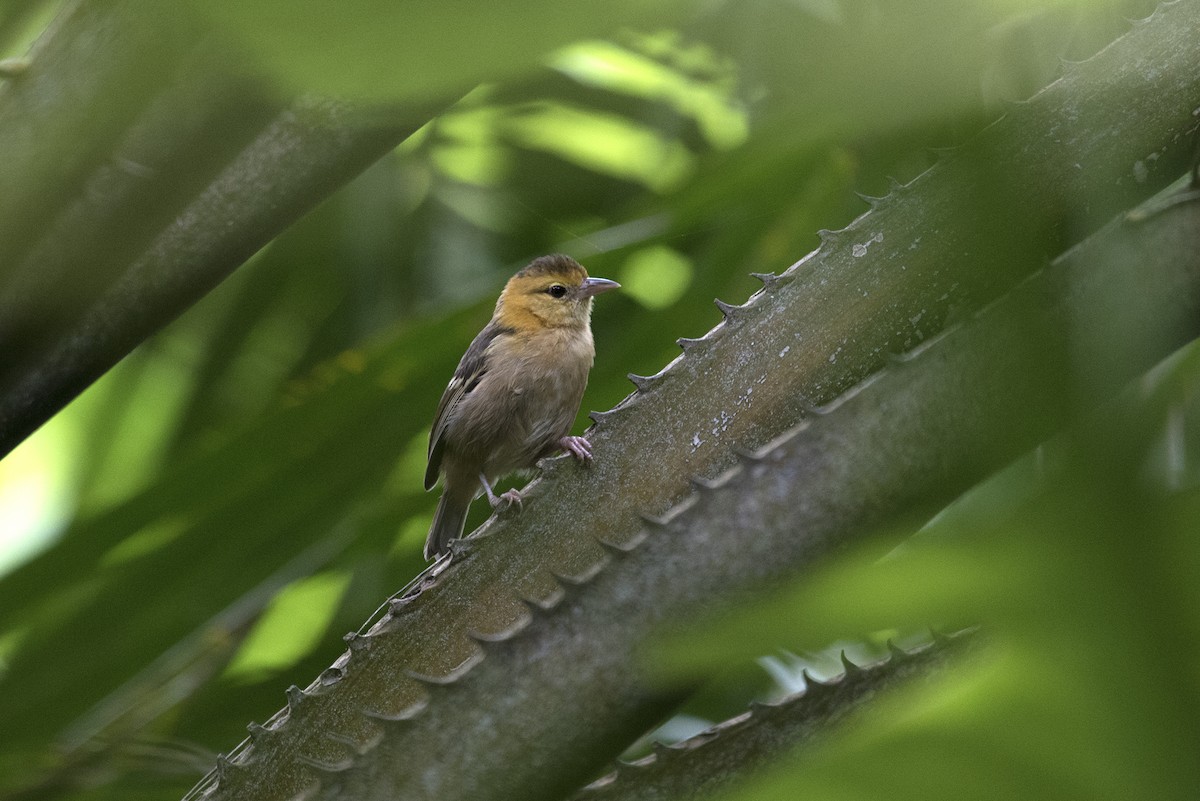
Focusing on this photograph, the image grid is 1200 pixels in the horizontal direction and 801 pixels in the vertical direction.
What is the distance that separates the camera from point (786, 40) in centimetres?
219

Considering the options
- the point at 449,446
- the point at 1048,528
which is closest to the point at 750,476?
the point at 1048,528

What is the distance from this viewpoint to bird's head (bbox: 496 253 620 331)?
4.27 meters

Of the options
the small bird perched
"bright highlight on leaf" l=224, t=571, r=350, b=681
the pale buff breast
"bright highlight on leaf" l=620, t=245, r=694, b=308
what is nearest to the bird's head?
the small bird perched

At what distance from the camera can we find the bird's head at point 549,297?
427 centimetres

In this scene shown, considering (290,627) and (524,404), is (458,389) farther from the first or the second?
(290,627)

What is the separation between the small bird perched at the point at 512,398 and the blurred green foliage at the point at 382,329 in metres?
1.14

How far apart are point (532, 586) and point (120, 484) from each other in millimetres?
1064

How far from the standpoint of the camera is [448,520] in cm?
407

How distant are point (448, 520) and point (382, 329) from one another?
1744 millimetres

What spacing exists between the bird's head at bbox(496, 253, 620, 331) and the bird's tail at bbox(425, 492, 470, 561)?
0.67 metres

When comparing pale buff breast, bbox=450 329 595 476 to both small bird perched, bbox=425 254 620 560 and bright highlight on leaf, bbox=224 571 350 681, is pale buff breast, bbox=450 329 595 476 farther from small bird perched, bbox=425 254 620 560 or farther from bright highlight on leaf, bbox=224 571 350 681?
bright highlight on leaf, bbox=224 571 350 681

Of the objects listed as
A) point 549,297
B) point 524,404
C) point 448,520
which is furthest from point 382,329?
point 549,297

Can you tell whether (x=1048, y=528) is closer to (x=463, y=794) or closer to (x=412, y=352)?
(x=463, y=794)

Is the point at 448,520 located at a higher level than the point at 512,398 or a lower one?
lower
